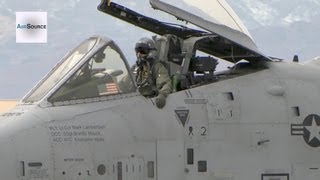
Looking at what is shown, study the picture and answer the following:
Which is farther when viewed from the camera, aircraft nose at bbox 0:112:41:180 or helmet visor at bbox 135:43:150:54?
helmet visor at bbox 135:43:150:54

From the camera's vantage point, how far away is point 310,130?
44.1 feet

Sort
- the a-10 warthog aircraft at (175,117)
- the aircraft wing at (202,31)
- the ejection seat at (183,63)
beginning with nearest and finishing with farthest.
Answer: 1. the a-10 warthog aircraft at (175,117)
2. the aircraft wing at (202,31)
3. the ejection seat at (183,63)

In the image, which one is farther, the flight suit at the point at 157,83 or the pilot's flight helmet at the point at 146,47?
the pilot's flight helmet at the point at 146,47

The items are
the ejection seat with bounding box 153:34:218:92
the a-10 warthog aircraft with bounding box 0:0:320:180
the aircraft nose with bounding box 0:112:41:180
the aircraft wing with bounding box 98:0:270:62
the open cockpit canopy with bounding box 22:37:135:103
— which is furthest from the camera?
the ejection seat with bounding box 153:34:218:92

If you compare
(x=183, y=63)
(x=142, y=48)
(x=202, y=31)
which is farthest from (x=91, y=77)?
(x=202, y=31)

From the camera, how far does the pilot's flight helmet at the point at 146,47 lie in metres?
13.1

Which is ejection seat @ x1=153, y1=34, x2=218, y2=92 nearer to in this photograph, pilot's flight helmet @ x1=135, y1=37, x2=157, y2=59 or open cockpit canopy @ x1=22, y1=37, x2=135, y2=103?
pilot's flight helmet @ x1=135, y1=37, x2=157, y2=59

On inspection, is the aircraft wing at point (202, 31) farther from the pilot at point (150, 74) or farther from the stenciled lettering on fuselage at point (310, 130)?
Answer: the stenciled lettering on fuselage at point (310, 130)

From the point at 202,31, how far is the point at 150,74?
1.46 meters

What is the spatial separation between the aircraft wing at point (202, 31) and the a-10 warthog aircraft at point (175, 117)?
0.02 m

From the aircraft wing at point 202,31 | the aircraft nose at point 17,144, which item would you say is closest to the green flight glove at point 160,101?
the aircraft wing at point 202,31

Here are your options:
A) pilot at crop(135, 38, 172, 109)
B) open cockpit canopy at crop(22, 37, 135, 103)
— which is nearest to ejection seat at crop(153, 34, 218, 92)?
pilot at crop(135, 38, 172, 109)

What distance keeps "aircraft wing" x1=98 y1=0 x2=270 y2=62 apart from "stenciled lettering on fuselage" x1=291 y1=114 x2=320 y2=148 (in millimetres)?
1097

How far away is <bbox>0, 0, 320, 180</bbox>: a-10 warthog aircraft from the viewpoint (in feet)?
40.0
